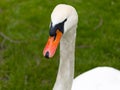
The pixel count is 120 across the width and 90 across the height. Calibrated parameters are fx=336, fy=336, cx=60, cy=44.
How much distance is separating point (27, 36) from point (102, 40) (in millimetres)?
907

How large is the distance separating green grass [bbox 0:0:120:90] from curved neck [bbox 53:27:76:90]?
1.18m

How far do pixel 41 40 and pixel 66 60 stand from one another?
6.04 feet

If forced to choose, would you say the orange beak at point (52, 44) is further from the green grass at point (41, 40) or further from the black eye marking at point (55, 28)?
the green grass at point (41, 40)

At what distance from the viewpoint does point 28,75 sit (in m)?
3.58

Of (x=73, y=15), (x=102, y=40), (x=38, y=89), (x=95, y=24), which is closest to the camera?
(x=73, y=15)

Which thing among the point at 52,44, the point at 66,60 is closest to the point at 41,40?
the point at 66,60

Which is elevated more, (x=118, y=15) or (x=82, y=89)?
(x=82, y=89)

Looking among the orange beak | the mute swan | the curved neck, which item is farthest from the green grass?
the orange beak

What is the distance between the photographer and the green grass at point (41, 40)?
358 cm

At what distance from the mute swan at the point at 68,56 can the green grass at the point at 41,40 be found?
71 cm

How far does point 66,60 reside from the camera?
2166 mm

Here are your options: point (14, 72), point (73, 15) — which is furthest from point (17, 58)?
point (73, 15)

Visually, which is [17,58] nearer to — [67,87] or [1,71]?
[1,71]

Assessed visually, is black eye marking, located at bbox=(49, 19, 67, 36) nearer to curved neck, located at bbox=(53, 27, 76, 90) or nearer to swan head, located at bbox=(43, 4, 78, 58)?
swan head, located at bbox=(43, 4, 78, 58)
